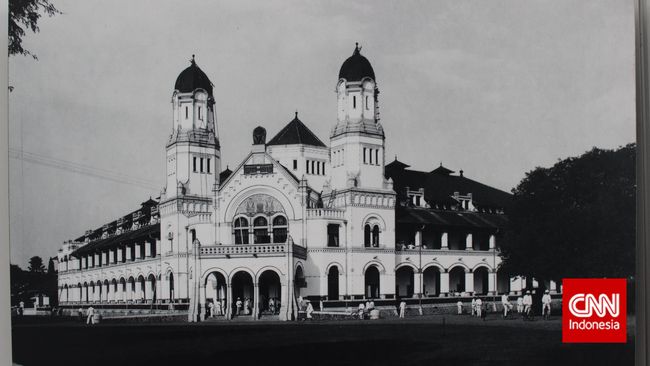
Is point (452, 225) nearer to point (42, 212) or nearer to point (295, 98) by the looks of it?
point (295, 98)

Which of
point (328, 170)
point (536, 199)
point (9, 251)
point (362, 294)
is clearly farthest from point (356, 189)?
point (9, 251)

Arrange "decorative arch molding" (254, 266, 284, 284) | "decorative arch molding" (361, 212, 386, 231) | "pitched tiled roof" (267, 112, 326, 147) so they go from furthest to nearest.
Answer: "decorative arch molding" (361, 212, 386, 231) → "decorative arch molding" (254, 266, 284, 284) → "pitched tiled roof" (267, 112, 326, 147)

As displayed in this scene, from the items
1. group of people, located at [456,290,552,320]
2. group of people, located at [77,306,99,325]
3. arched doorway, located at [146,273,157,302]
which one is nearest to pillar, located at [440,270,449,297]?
group of people, located at [456,290,552,320]

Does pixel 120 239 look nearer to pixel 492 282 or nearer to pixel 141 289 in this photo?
pixel 141 289

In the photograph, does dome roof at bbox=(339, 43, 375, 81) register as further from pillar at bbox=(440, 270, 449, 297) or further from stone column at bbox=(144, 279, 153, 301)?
stone column at bbox=(144, 279, 153, 301)

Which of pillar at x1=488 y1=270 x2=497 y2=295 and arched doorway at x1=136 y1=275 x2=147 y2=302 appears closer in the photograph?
arched doorway at x1=136 y1=275 x2=147 y2=302

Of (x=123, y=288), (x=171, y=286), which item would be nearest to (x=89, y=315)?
(x=123, y=288)

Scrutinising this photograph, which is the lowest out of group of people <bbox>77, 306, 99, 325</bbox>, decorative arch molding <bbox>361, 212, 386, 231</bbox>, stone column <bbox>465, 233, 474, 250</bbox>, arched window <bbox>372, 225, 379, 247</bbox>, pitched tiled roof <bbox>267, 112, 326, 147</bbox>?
group of people <bbox>77, 306, 99, 325</bbox>

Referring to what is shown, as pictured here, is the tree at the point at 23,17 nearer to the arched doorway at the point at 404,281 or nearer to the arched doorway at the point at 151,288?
the arched doorway at the point at 151,288
